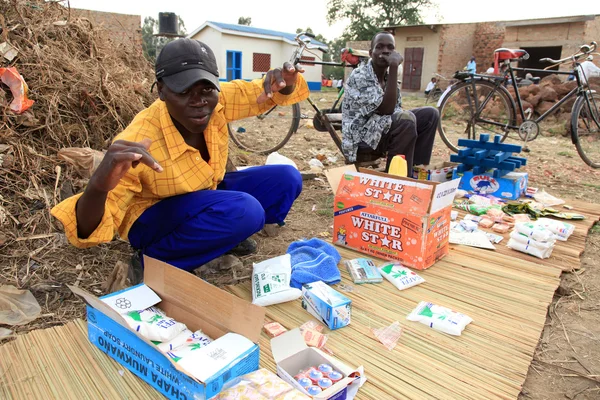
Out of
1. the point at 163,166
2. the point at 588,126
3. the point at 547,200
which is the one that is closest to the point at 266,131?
the point at 547,200

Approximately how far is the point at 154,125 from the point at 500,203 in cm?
268

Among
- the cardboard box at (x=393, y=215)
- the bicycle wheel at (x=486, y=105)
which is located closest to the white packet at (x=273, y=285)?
the cardboard box at (x=393, y=215)

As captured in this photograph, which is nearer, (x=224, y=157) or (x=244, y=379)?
(x=244, y=379)

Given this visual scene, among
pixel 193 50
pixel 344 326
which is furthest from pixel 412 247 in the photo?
pixel 193 50

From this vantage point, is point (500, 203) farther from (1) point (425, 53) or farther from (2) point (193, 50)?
(1) point (425, 53)

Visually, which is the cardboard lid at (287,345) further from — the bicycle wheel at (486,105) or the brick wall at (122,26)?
the bicycle wheel at (486,105)

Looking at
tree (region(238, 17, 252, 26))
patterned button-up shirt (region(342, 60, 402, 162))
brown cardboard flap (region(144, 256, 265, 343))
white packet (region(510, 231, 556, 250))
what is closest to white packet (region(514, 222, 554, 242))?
white packet (region(510, 231, 556, 250))

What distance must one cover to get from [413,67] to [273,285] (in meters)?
15.8

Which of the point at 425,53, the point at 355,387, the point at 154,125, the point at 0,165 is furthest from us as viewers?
the point at 425,53

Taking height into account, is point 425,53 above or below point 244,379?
above

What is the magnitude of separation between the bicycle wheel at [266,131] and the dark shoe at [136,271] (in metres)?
2.30

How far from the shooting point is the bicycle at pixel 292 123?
158 inches

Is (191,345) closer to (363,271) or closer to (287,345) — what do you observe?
(287,345)

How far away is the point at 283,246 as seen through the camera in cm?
255
